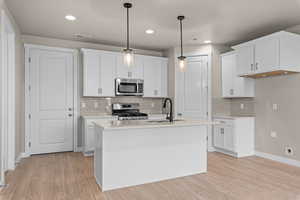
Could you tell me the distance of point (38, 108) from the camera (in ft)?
14.3

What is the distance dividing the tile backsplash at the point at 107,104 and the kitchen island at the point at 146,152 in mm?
2027

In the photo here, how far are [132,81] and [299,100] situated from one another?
3.45 metres

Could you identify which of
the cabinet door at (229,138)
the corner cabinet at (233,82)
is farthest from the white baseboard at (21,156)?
the corner cabinet at (233,82)

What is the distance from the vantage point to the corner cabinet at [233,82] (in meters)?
4.33

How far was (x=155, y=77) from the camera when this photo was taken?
5230 mm

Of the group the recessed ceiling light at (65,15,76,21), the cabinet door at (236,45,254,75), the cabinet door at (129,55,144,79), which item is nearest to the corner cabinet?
the cabinet door at (236,45,254,75)

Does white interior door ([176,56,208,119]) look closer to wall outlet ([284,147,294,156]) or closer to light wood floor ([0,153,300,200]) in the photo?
light wood floor ([0,153,300,200])

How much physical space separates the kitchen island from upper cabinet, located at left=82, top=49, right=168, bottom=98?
1898 mm

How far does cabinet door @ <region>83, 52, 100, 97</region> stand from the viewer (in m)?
4.46

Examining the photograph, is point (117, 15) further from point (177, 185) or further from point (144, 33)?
point (177, 185)

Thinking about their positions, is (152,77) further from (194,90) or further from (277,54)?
(277,54)

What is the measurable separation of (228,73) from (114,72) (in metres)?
2.70

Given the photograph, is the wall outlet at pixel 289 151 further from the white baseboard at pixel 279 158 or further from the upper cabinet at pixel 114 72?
the upper cabinet at pixel 114 72

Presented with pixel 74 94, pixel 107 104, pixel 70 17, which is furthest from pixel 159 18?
pixel 74 94
